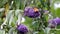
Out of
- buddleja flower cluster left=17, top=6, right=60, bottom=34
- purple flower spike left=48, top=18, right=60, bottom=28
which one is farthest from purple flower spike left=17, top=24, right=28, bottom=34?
purple flower spike left=48, top=18, right=60, bottom=28

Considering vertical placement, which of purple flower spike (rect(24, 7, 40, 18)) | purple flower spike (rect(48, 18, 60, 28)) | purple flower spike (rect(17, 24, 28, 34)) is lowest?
purple flower spike (rect(17, 24, 28, 34))

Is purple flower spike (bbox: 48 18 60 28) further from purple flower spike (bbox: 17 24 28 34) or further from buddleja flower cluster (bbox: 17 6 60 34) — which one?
purple flower spike (bbox: 17 24 28 34)

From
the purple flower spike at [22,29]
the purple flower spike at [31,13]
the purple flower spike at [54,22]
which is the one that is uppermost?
the purple flower spike at [31,13]

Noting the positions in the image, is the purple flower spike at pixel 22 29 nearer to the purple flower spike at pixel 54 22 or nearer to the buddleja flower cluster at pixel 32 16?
the buddleja flower cluster at pixel 32 16

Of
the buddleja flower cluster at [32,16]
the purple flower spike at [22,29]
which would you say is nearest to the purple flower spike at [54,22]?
the buddleja flower cluster at [32,16]

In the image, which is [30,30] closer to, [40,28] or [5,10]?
[40,28]

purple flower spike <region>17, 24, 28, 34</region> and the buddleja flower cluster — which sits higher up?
the buddleja flower cluster

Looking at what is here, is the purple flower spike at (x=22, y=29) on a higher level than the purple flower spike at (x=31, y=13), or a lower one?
lower

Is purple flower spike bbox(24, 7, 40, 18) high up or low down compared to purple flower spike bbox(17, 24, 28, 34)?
up

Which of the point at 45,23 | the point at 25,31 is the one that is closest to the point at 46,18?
the point at 45,23

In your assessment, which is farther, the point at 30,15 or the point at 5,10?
the point at 5,10

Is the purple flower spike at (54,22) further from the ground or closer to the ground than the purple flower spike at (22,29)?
further from the ground
